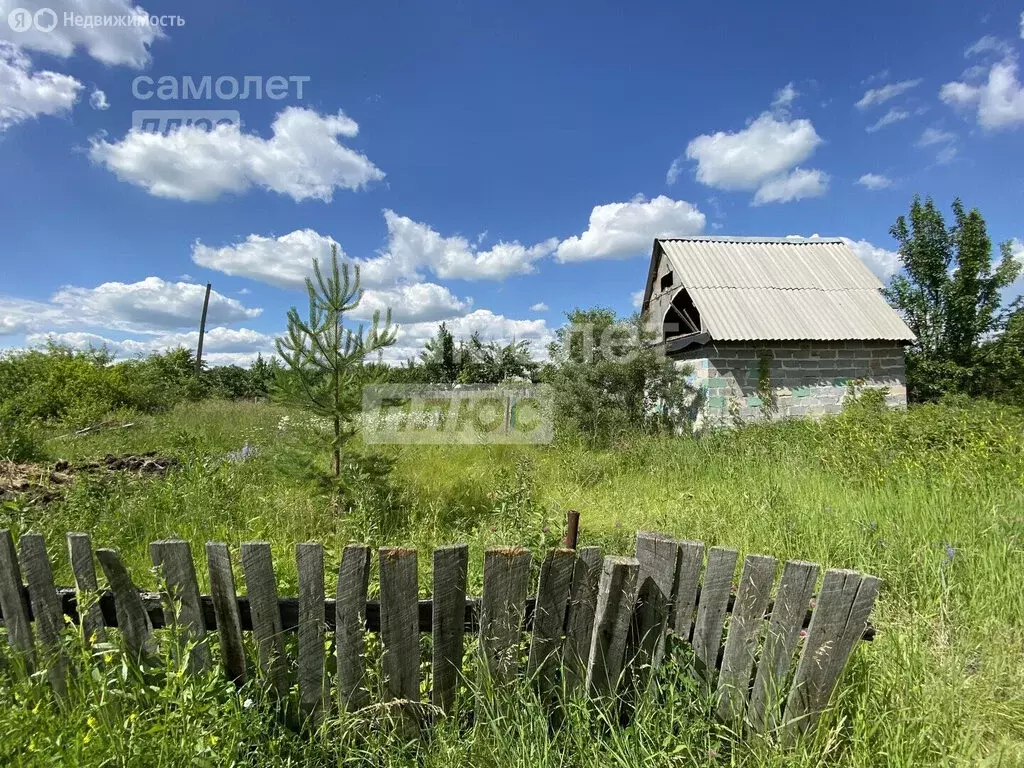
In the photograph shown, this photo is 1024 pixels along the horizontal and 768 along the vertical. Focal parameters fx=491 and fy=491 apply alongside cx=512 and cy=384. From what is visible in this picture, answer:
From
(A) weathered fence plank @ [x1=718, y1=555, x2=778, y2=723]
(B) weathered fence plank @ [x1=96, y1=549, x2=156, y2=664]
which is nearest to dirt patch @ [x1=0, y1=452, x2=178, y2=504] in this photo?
(B) weathered fence plank @ [x1=96, y1=549, x2=156, y2=664]

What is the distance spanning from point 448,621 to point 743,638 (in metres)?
1.08

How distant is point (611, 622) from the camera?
1770 mm

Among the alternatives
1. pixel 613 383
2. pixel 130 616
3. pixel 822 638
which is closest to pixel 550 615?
pixel 822 638

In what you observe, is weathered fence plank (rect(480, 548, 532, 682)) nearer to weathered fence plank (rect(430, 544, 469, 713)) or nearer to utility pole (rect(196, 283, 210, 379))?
weathered fence plank (rect(430, 544, 469, 713))

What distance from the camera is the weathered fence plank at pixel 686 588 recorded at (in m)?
1.74

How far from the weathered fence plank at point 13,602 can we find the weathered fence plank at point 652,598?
2324 mm

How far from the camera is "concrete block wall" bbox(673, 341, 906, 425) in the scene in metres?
9.89

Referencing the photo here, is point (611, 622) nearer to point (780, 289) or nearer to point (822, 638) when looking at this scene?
point (822, 638)

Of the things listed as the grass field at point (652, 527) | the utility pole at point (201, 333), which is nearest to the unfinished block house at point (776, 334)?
the grass field at point (652, 527)

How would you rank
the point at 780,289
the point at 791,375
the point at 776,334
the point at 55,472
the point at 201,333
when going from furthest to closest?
the point at 201,333, the point at 780,289, the point at 791,375, the point at 776,334, the point at 55,472

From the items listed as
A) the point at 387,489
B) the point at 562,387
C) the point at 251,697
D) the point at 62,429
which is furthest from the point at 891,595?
the point at 62,429

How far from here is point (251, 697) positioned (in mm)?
1825

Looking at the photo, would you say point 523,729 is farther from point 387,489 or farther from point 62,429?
point 62,429

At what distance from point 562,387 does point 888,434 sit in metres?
5.48
